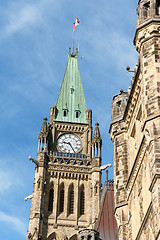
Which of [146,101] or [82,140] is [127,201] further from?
[82,140]

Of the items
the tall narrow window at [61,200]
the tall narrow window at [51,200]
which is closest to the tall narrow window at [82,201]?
the tall narrow window at [61,200]

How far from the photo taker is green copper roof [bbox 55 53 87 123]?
65.6 metres

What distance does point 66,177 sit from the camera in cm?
5816

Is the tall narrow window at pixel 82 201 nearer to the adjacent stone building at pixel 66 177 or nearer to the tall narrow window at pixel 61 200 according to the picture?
the adjacent stone building at pixel 66 177

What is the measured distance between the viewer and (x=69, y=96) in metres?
68.1

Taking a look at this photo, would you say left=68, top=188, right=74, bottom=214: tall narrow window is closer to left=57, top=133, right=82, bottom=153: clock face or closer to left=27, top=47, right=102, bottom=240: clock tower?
left=27, top=47, right=102, bottom=240: clock tower

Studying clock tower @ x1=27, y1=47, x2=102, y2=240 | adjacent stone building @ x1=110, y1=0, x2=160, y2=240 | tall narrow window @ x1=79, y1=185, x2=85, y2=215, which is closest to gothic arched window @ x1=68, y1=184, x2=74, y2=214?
clock tower @ x1=27, y1=47, x2=102, y2=240

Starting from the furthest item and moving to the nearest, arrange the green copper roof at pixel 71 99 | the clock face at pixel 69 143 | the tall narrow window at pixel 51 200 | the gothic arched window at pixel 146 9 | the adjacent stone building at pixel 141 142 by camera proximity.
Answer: the green copper roof at pixel 71 99, the clock face at pixel 69 143, the tall narrow window at pixel 51 200, the gothic arched window at pixel 146 9, the adjacent stone building at pixel 141 142

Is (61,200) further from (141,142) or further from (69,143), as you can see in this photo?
(141,142)

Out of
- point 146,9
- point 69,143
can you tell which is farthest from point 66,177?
point 146,9

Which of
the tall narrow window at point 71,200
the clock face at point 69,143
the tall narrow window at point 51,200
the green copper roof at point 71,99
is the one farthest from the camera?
the green copper roof at point 71,99

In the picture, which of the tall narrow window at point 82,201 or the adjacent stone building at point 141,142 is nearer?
the adjacent stone building at point 141,142

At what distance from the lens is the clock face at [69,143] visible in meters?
61.3

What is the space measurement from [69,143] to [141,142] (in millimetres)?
47152
